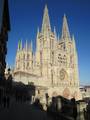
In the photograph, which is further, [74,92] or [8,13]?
[74,92]

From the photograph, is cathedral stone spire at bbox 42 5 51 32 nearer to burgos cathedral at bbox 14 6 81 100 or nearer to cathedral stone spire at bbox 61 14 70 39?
burgos cathedral at bbox 14 6 81 100

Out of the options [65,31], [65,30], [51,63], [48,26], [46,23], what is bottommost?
[51,63]

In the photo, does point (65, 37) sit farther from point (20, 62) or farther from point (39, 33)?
point (20, 62)

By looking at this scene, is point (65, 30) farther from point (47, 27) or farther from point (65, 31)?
point (47, 27)

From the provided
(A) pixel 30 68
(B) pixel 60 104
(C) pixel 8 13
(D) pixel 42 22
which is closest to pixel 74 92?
(A) pixel 30 68

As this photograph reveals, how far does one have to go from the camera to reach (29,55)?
7550 centimetres

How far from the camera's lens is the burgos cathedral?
2657 inches

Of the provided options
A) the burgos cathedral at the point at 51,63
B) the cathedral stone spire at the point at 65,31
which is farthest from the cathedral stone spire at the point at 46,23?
the cathedral stone spire at the point at 65,31

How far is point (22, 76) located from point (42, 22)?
85.3 ft

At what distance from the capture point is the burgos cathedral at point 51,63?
221 ft

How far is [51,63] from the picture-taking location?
231 feet

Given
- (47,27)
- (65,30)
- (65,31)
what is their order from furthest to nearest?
(65,30) → (65,31) → (47,27)

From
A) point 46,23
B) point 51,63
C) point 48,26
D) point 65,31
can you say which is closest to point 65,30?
point 65,31

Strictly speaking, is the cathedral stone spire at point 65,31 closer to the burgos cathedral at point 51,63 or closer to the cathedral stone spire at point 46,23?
the burgos cathedral at point 51,63
